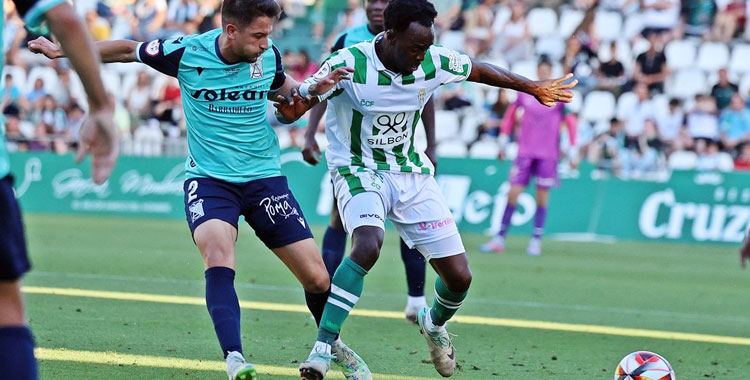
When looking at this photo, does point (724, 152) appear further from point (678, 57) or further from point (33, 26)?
point (33, 26)

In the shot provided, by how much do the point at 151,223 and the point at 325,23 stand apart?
8108mm

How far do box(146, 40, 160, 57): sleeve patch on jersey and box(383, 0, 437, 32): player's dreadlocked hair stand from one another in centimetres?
130

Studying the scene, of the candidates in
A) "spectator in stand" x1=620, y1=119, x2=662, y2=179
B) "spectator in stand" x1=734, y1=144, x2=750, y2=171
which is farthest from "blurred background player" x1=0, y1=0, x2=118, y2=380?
"spectator in stand" x1=734, y1=144, x2=750, y2=171

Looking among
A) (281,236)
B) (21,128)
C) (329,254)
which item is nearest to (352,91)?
(281,236)

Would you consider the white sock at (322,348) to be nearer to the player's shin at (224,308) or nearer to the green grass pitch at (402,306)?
the player's shin at (224,308)

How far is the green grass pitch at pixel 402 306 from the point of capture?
6965 millimetres

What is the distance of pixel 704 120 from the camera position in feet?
64.7

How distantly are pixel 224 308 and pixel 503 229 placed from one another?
1015 centimetres

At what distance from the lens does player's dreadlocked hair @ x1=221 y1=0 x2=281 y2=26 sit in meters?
6.04

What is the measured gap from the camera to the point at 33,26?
3525 millimetres

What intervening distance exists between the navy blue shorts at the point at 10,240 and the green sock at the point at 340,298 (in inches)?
108

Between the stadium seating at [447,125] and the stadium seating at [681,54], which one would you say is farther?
the stadium seating at [681,54]

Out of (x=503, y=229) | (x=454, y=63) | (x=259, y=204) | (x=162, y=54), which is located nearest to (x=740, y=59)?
(x=503, y=229)

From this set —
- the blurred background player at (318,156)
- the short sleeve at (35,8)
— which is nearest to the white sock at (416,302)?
the blurred background player at (318,156)
